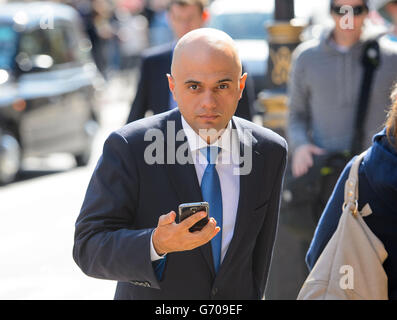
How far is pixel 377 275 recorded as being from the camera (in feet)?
7.99

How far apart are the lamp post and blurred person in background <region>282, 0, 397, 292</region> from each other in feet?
4.93

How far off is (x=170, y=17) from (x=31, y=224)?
440cm

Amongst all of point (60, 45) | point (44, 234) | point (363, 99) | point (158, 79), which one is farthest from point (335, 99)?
point (60, 45)

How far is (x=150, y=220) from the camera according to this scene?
9.32ft

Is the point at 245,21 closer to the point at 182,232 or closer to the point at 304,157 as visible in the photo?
the point at 304,157

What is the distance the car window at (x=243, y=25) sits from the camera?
15.2 meters

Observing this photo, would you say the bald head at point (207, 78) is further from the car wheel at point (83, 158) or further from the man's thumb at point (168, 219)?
the car wheel at point (83, 158)

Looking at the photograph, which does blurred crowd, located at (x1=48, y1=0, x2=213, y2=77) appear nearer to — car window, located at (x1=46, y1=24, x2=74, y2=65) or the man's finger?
car window, located at (x1=46, y1=24, x2=74, y2=65)

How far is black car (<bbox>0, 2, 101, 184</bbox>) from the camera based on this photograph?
1080 cm

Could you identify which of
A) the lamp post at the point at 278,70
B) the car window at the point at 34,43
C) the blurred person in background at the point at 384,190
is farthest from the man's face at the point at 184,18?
the car window at the point at 34,43

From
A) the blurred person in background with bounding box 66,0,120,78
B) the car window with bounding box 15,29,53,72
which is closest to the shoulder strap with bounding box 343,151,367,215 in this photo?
the car window with bounding box 15,29,53,72

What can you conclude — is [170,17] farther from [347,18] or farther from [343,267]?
[343,267]

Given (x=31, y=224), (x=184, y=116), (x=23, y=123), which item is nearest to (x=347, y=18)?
(x=184, y=116)

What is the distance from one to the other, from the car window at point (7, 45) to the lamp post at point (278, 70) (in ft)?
17.3
